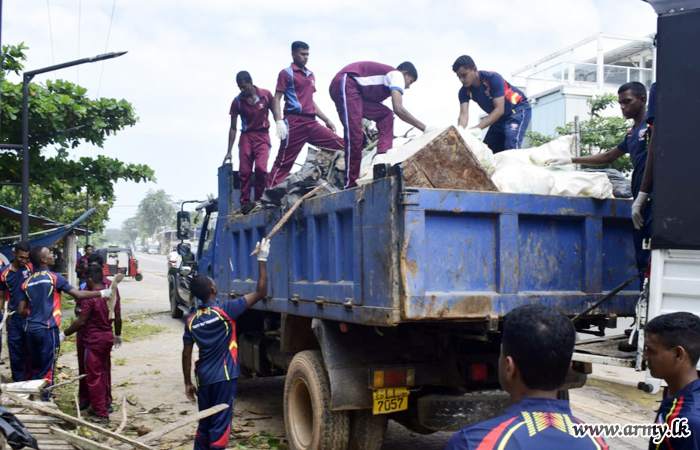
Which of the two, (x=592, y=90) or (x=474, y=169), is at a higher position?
(x=592, y=90)

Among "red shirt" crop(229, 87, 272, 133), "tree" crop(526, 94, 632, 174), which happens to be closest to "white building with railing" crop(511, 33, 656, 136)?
"tree" crop(526, 94, 632, 174)

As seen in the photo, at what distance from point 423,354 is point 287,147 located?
3.11 metres

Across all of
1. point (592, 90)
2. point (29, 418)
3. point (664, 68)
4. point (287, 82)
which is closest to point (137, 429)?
point (29, 418)

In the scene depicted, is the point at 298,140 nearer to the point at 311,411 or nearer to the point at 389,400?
the point at 311,411

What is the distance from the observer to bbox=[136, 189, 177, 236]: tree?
110688 millimetres

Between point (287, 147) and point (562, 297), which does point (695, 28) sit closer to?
point (562, 297)

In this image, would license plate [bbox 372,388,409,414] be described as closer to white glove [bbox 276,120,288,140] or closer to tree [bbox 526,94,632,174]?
white glove [bbox 276,120,288,140]

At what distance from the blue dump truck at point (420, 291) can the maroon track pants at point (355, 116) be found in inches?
35.9

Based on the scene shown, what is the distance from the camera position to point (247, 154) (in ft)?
25.1

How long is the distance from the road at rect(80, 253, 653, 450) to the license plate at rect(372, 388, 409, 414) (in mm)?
1300

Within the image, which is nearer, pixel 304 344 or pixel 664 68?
pixel 664 68

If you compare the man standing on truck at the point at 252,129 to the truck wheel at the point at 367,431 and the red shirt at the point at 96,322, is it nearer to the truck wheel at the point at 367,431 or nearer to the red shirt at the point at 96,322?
the red shirt at the point at 96,322

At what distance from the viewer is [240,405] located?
761 cm

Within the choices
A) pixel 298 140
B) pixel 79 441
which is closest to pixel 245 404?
pixel 298 140
